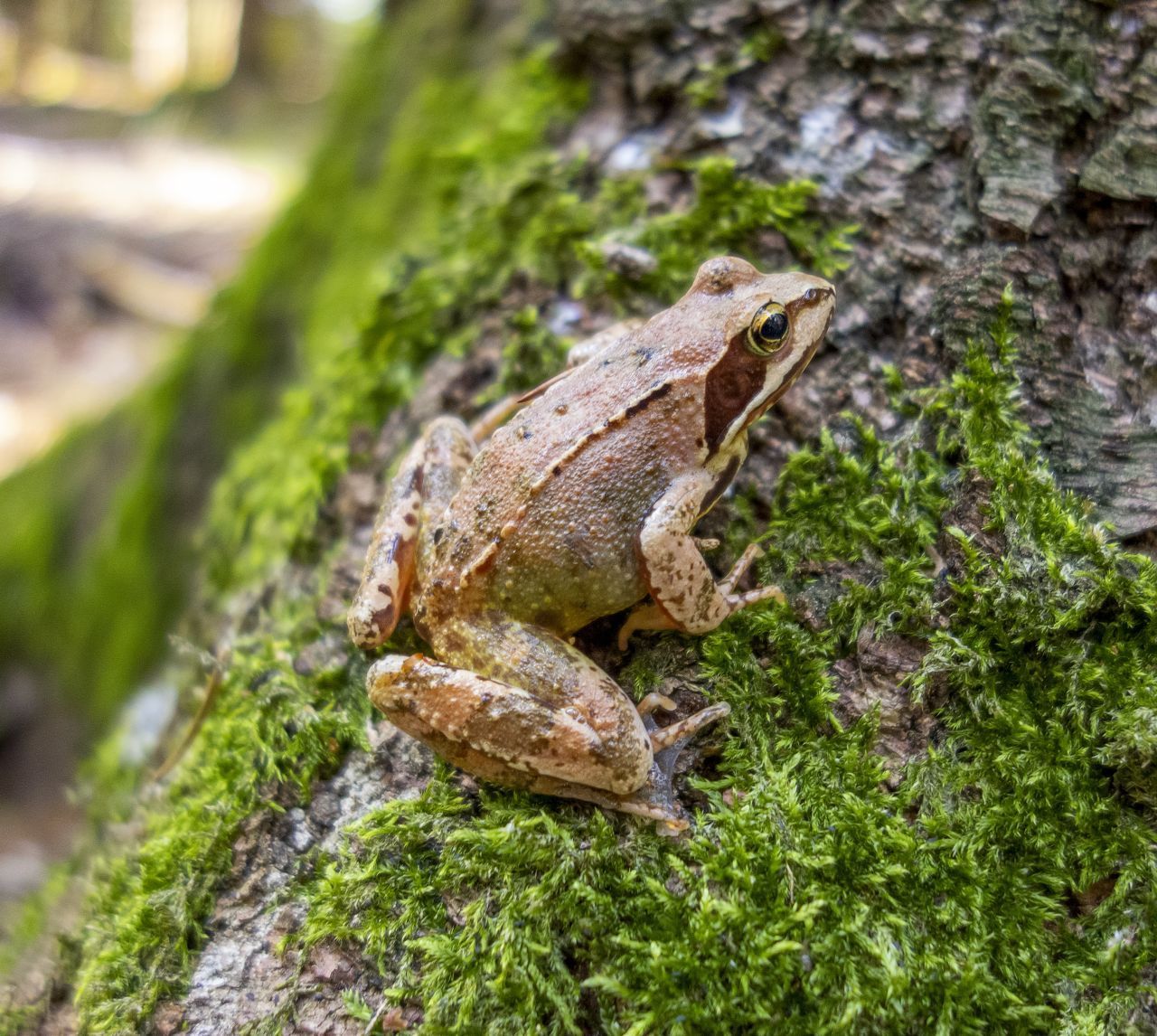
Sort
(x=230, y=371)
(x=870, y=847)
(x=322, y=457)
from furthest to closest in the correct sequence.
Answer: (x=230, y=371) → (x=322, y=457) → (x=870, y=847)

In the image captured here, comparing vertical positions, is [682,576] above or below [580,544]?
below

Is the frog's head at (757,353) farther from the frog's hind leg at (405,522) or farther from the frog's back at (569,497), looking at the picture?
the frog's hind leg at (405,522)

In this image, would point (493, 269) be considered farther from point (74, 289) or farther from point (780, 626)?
point (74, 289)

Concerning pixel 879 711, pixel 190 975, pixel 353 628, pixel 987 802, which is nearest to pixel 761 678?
pixel 879 711

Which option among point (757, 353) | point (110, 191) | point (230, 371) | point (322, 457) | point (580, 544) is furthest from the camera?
point (110, 191)

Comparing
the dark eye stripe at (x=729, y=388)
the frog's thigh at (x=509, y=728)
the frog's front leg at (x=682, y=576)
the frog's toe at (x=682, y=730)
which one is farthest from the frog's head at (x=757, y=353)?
the frog's thigh at (x=509, y=728)

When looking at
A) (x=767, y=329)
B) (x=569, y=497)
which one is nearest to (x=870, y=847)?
(x=569, y=497)

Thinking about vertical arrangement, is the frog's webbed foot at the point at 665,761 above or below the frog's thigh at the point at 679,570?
below
